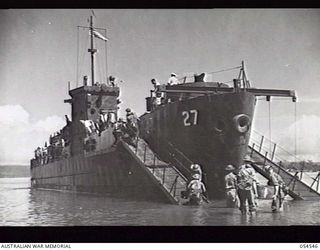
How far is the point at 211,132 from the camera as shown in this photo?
727 centimetres

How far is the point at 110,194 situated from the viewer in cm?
734

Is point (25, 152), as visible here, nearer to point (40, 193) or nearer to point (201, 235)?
point (40, 193)

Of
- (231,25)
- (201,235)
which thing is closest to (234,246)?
(201,235)

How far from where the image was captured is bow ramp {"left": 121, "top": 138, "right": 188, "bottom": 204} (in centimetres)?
703

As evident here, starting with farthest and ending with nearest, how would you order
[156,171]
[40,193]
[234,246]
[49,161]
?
[49,161]
[40,193]
[156,171]
[234,246]

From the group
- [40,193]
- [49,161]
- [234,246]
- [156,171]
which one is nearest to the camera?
[234,246]

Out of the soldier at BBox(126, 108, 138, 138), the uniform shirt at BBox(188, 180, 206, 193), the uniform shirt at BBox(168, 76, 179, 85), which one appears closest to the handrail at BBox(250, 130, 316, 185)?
the uniform shirt at BBox(188, 180, 206, 193)

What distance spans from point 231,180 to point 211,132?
0.65 meters

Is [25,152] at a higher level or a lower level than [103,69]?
lower

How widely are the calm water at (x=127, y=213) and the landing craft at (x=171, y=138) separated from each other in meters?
0.17

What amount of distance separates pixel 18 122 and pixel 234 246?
2.96 meters

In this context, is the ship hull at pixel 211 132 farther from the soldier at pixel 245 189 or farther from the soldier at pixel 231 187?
the soldier at pixel 245 189

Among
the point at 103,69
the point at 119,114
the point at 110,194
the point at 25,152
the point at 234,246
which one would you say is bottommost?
the point at 234,246

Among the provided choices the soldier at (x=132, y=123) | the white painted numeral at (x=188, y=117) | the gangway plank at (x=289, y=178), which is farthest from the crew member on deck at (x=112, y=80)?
the gangway plank at (x=289, y=178)
